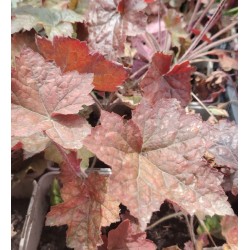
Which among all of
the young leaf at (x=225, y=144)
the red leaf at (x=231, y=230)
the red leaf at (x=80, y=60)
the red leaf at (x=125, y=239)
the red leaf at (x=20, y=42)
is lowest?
the red leaf at (x=125, y=239)

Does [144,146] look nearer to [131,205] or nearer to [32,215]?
[131,205]

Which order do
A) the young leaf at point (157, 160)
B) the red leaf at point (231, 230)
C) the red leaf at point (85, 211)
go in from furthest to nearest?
the red leaf at point (231, 230) < the red leaf at point (85, 211) < the young leaf at point (157, 160)

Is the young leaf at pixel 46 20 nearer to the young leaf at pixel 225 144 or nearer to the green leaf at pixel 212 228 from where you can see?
the young leaf at pixel 225 144

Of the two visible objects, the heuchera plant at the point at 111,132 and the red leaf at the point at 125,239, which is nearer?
the heuchera plant at the point at 111,132

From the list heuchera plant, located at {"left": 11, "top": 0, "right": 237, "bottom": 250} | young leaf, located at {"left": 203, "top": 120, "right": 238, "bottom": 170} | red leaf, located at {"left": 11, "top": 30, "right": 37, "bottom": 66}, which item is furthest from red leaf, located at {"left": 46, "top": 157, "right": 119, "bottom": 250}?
red leaf, located at {"left": 11, "top": 30, "right": 37, "bottom": 66}

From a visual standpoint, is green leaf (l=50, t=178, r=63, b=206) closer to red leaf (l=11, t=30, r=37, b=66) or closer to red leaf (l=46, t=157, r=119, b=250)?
red leaf (l=46, t=157, r=119, b=250)

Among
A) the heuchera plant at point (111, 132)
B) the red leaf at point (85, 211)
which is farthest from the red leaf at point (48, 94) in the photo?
the red leaf at point (85, 211)
